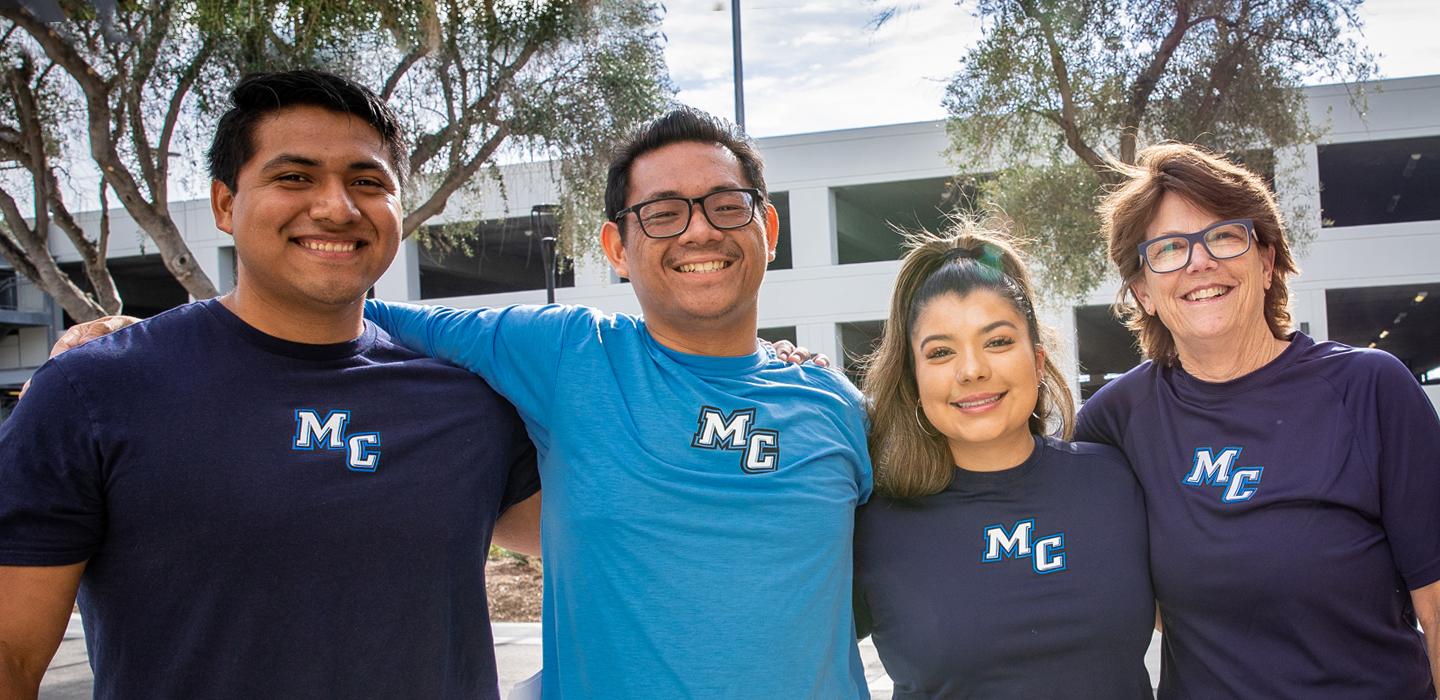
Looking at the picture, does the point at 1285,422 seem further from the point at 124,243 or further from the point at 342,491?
the point at 124,243

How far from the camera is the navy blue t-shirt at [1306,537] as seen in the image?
251 cm

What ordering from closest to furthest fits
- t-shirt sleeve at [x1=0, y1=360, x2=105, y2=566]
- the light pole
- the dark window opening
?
t-shirt sleeve at [x1=0, y1=360, x2=105, y2=566]
the light pole
the dark window opening

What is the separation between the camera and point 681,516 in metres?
2.42

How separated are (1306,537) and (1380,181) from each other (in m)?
29.1

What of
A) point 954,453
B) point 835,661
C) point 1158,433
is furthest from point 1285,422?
point 835,661

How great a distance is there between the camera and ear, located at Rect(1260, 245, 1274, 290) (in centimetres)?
296

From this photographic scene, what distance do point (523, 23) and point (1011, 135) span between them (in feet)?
21.5

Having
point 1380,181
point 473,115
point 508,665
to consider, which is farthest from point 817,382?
point 1380,181

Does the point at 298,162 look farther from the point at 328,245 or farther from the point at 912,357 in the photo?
the point at 912,357

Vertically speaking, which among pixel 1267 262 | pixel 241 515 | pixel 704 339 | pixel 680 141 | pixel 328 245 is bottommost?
pixel 241 515

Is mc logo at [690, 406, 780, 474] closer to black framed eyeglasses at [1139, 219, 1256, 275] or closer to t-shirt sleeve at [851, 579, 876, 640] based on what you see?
t-shirt sleeve at [851, 579, 876, 640]

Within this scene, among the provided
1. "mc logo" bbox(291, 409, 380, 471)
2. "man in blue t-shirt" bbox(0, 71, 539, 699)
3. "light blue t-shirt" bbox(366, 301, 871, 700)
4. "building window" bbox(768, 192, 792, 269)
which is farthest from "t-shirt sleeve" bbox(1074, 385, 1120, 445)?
"building window" bbox(768, 192, 792, 269)

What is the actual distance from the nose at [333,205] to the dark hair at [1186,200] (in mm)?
2142

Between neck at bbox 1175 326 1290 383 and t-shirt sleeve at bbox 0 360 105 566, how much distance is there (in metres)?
2.72
